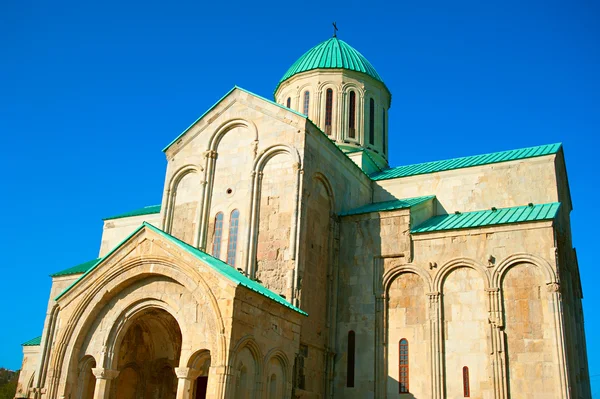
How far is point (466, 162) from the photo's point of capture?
22.3 meters

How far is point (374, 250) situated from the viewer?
1945 centimetres

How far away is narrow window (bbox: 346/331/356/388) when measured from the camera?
18.4 metres

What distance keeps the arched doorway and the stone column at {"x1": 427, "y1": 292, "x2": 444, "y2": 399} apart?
7.32 m

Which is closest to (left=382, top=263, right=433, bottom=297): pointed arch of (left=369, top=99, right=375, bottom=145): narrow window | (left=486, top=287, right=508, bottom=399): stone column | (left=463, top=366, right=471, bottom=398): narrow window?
(left=486, top=287, right=508, bottom=399): stone column

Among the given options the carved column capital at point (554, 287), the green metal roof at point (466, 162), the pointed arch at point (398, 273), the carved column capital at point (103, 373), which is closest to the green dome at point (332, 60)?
the green metal roof at point (466, 162)

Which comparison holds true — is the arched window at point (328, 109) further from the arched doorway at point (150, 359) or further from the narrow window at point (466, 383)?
the arched doorway at point (150, 359)

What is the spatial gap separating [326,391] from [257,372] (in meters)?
5.05

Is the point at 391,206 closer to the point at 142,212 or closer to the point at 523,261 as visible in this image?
the point at 523,261

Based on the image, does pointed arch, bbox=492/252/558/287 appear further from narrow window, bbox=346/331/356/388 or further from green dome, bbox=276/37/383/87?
green dome, bbox=276/37/383/87

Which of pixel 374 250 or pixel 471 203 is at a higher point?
pixel 471 203

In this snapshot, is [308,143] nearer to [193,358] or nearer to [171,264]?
[171,264]

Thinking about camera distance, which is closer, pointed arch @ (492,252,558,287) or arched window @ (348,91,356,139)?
pointed arch @ (492,252,558,287)

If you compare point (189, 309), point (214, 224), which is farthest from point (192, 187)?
point (189, 309)

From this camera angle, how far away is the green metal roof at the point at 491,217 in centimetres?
1775
